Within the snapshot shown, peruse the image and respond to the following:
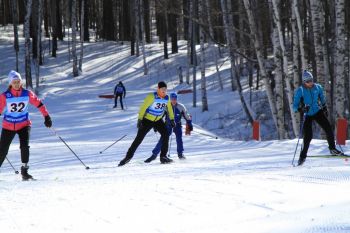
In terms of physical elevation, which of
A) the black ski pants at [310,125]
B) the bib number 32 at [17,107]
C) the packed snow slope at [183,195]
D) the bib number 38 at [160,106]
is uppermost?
the bib number 32 at [17,107]

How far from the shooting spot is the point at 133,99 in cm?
3244

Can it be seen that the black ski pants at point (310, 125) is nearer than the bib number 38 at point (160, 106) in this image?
Yes

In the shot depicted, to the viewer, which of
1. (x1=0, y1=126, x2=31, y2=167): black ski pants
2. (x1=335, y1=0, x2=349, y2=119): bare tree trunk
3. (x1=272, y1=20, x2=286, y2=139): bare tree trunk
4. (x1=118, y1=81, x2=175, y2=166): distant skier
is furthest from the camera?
(x1=272, y1=20, x2=286, y2=139): bare tree trunk

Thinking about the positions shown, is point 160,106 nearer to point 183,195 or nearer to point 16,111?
point 16,111

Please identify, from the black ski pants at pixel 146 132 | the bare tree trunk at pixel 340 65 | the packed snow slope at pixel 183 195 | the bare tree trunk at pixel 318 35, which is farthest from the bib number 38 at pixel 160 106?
the bare tree trunk at pixel 340 65

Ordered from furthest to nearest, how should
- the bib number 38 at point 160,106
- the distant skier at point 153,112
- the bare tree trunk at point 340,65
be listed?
the bare tree trunk at point 340,65, the bib number 38 at point 160,106, the distant skier at point 153,112

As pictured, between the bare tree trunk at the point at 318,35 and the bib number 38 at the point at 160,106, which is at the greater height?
the bare tree trunk at the point at 318,35

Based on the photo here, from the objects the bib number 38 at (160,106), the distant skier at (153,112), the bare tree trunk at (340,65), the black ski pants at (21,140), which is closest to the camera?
the black ski pants at (21,140)

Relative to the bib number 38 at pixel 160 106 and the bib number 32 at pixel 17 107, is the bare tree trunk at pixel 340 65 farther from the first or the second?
the bib number 32 at pixel 17 107

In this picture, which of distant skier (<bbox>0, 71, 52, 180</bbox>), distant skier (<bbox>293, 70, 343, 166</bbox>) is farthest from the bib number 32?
distant skier (<bbox>293, 70, 343, 166</bbox>)

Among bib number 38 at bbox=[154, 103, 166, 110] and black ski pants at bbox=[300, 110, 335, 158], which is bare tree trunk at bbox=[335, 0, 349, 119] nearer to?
black ski pants at bbox=[300, 110, 335, 158]

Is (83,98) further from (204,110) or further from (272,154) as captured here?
(272,154)

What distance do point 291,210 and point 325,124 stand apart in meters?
5.10

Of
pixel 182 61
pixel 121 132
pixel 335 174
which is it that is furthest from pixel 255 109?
pixel 335 174
